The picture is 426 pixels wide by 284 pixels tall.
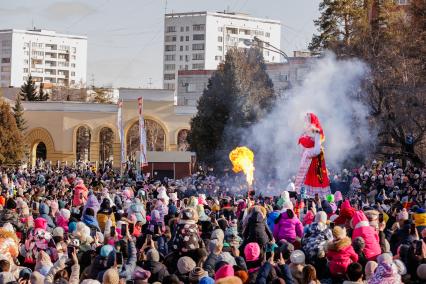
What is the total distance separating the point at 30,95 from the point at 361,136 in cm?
6413

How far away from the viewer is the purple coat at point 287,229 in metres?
17.0

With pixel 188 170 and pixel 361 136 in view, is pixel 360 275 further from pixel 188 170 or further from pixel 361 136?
pixel 188 170

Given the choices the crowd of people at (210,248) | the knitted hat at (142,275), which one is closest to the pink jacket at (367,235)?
the crowd of people at (210,248)

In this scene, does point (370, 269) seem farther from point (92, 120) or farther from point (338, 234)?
point (92, 120)

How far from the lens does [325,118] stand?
1537 inches

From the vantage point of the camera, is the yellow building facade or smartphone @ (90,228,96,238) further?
the yellow building facade

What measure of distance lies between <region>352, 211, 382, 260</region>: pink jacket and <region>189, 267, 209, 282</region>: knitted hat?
2904mm

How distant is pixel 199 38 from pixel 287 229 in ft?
516

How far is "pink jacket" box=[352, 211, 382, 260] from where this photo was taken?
14.8 meters

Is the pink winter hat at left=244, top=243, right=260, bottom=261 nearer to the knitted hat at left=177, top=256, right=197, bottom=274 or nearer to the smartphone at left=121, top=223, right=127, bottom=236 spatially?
the knitted hat at left=177, top=256, right=197, bottom=274

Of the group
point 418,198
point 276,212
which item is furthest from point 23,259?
point 418,198

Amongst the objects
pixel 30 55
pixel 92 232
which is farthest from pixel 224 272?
pixel 30 55

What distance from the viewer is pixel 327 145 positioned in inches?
1551

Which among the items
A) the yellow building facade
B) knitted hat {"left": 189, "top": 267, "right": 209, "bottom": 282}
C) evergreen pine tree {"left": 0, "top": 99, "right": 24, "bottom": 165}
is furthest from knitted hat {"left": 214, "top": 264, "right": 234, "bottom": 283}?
the yellow building facade
